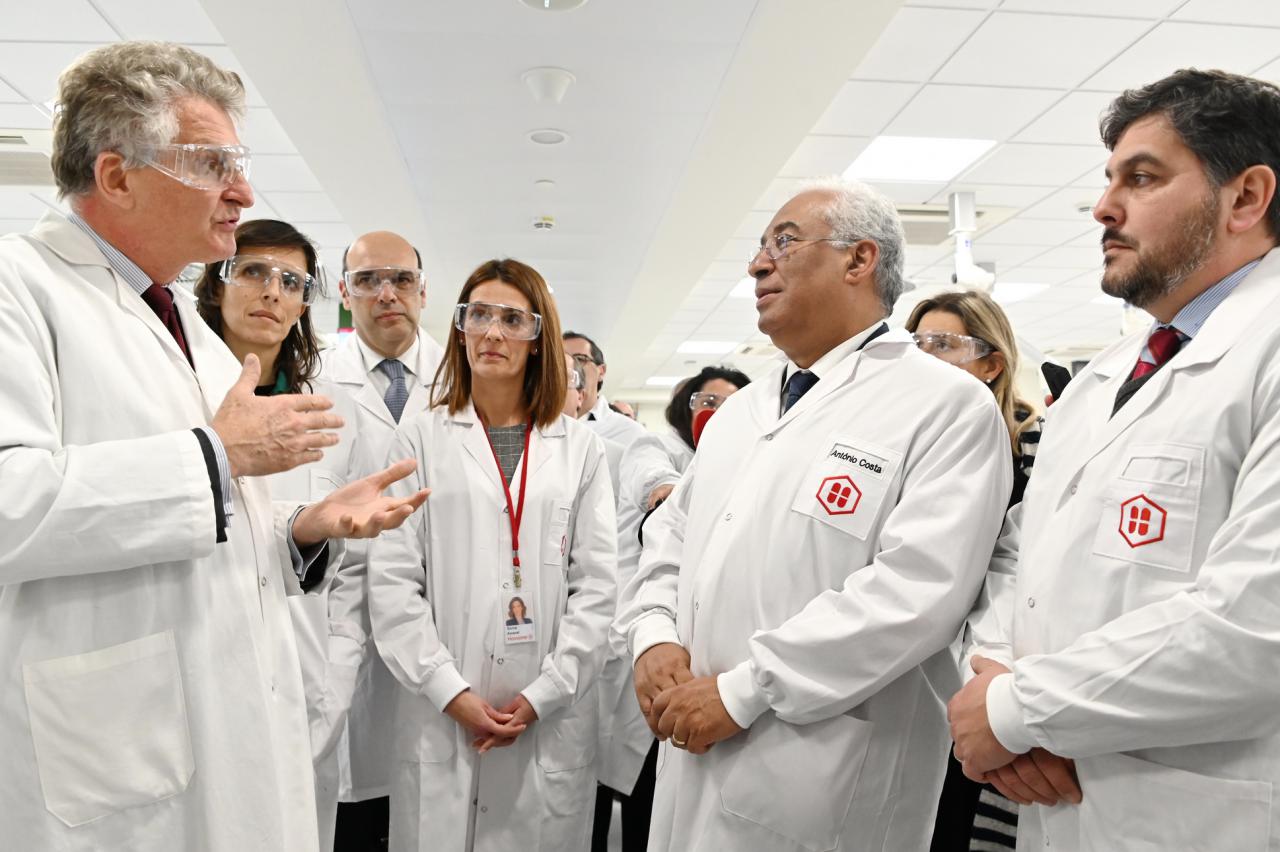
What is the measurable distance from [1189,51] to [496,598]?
14.1 ft

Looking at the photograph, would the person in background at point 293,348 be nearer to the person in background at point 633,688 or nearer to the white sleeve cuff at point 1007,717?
the person in background at point 633,688

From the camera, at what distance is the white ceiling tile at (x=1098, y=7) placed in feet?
12.2

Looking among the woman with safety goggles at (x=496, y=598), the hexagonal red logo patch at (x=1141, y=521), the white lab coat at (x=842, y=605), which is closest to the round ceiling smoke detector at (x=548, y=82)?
the woman with safety goggles at (x=496, y=598)

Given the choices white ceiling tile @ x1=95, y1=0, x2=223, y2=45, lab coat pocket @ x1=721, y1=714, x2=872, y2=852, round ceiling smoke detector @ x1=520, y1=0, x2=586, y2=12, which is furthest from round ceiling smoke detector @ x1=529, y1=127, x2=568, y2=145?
lab coat pocket @ x1=721, y1=714, x2=872, y2=852

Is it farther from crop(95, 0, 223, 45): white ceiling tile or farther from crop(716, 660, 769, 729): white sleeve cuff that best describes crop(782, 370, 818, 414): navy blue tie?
crop(95, 0, 223, 45): white ceiling tile

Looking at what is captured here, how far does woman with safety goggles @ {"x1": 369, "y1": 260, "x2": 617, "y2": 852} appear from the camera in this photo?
2074mm

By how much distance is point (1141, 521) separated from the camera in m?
1.21

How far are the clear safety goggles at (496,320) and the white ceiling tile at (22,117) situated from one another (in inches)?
161

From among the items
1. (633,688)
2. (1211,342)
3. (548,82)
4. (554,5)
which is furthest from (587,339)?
(1211,342)

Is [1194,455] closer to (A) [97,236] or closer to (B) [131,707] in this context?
(B) [131,707]

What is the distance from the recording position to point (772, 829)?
5.02ft

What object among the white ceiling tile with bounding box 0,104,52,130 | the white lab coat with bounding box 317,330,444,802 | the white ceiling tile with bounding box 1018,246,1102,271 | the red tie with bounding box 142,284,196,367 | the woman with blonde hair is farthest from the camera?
the white ceiling tile with bounding box 1018,246,1102,271

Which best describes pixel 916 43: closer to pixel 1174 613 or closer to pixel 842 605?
pixel 842 605

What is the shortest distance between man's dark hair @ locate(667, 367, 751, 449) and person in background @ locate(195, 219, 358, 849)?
1.72 m
